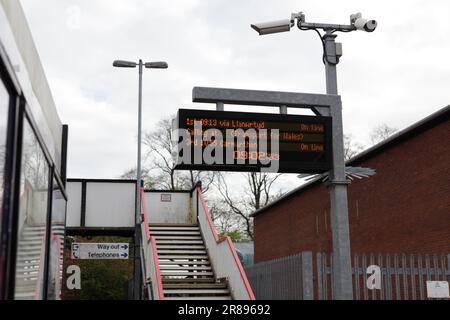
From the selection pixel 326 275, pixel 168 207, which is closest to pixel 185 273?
pixel 326 275

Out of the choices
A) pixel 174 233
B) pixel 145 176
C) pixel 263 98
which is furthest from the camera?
pixel 145 176

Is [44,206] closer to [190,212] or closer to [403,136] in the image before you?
[403,136]

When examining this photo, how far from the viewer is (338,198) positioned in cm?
Result: 1137

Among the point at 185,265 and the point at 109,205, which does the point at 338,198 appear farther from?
the point at 109,205

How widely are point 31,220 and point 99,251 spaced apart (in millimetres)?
17439

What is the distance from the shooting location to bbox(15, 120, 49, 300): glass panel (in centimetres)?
438

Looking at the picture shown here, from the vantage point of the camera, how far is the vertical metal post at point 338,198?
11.1 meters

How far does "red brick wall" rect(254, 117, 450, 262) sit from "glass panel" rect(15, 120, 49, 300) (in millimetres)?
14306

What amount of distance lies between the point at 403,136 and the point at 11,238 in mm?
17370

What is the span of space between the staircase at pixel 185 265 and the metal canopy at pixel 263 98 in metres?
6.24

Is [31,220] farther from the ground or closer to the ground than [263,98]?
closer to the ground

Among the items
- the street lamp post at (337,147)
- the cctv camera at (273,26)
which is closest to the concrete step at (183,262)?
the street lamp post at (337,147)
